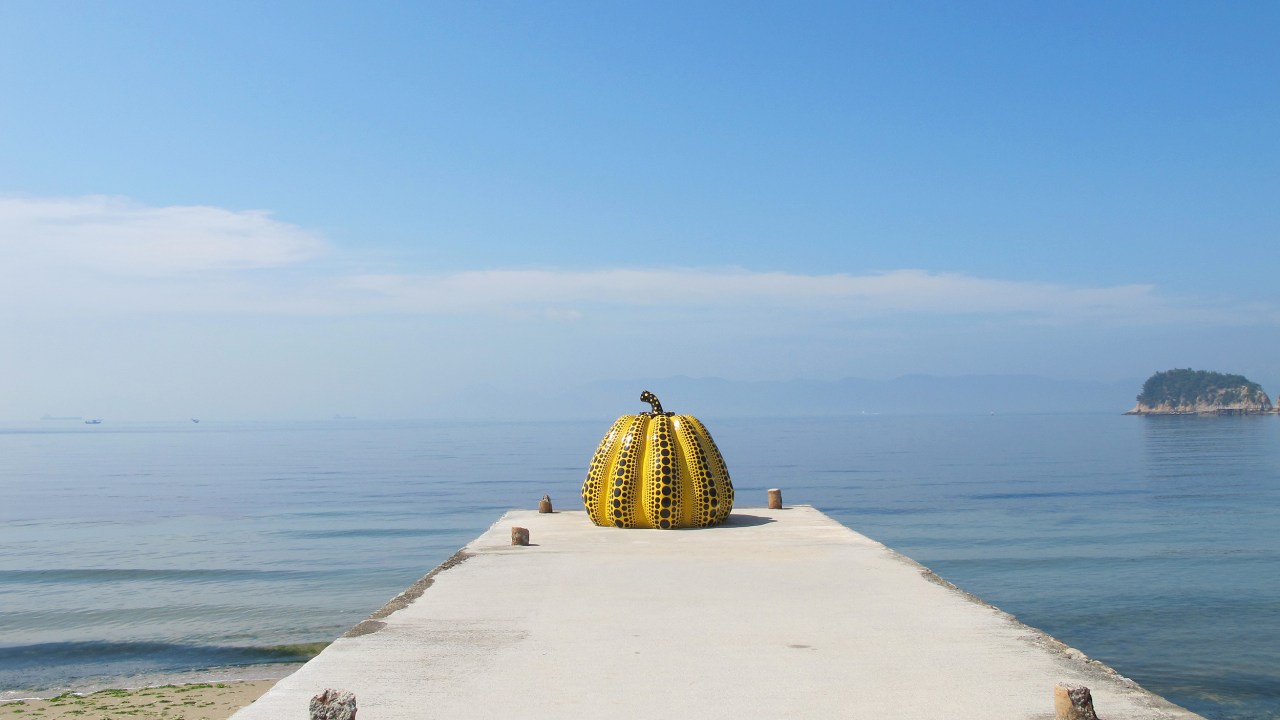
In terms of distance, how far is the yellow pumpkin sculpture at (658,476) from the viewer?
16641 millimetres

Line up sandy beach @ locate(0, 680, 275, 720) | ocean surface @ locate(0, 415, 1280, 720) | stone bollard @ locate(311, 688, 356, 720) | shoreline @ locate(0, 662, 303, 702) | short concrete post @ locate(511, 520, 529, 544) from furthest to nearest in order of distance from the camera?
short concrete post @ locate(511, 520, 529, 544)
ocean surface @ locate(0, 415, 1280, 720)
shoreline @ locate(0, 662, 303, 702)
sandy beach @ locate(0, 680, 275, 720)
stone bollard @ locate(311, 688, 356, 720)

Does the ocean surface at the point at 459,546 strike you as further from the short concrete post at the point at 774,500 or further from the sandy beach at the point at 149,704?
the short concrete post at the point at 774,500

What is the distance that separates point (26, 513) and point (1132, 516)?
114ft

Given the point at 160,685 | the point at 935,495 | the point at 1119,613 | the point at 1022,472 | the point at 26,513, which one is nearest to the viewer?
the point at 160,685

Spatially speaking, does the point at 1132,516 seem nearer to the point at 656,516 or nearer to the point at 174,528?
the point at 656,516

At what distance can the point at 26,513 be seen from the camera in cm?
3634

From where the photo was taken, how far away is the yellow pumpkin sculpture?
54.6 feet

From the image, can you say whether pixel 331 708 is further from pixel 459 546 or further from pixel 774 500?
pixel 459 546

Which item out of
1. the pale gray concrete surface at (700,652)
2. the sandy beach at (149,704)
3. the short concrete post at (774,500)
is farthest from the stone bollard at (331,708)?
the short concrete post at (774,500)

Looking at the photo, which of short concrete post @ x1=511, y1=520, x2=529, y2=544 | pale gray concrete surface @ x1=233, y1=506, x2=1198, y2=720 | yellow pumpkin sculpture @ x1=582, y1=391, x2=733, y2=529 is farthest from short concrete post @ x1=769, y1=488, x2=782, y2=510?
pale gray concrete surface @ x1=233, y1=506, x2=1198, y2=720

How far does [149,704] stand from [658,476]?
25.4 ft

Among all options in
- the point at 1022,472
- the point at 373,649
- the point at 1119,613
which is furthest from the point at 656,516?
the point at 1022,472

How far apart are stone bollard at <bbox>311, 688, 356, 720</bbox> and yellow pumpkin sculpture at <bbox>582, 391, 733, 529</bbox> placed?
420 inches

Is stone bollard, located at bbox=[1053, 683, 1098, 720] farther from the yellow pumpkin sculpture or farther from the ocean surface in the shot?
the yellow pumpkin sculpture
